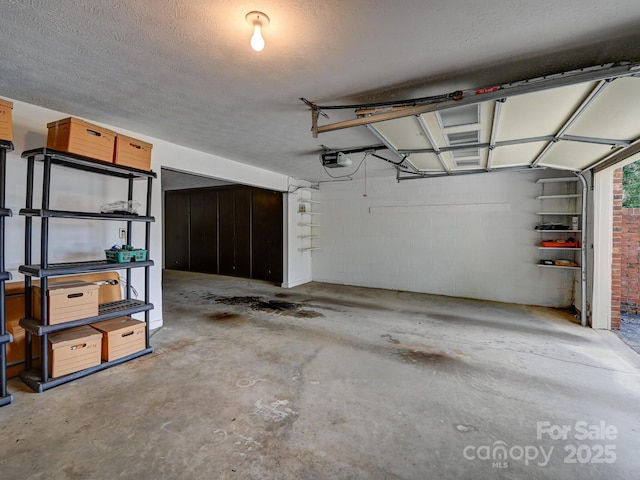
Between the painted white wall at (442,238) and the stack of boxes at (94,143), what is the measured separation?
4.23 m

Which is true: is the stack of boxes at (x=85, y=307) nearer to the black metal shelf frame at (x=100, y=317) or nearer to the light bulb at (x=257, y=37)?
the black metal shelf frame at (x=100, y=317)

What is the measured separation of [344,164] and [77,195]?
3.30 m

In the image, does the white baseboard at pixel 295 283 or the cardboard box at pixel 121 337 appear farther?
the white baseboard at pixel 295 283

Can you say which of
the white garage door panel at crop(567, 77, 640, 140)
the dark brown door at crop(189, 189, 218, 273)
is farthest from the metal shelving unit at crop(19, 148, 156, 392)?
the dark brown door at crop(189, 189, 218, 273)

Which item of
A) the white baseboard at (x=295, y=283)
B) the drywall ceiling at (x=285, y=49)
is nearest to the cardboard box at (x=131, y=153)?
the drywall ceiling at (x=285, y=49)

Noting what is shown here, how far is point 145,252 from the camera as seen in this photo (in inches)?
124

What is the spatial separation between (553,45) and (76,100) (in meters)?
3.84

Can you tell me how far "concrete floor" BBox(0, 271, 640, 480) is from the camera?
5.50 feet

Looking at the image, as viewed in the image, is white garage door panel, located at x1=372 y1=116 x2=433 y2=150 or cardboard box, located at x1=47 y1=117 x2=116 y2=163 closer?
cardboard box, located at x1=47 y1=117 x2=116 y2=163

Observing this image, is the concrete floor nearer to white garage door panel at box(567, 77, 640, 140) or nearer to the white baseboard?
white garage door panel at box(567, 77, 640, 140)

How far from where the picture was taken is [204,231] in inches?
336

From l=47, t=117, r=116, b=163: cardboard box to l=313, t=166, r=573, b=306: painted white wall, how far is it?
4.48m

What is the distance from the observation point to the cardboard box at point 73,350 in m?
2.48

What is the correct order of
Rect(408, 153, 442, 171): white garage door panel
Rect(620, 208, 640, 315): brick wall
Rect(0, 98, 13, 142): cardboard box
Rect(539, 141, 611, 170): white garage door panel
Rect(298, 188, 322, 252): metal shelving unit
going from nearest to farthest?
1. Rect(0, 98, 13, 142): cardboard box
2. Rect(539, 141, 611, 170): white garage door panel
3. Rect(408, 153, 442, 171): white garage door panel
4. Rect(620, 208, 640, 315): brick wall
5. Rect(298, 188, 322, 252): metal shelving unit
